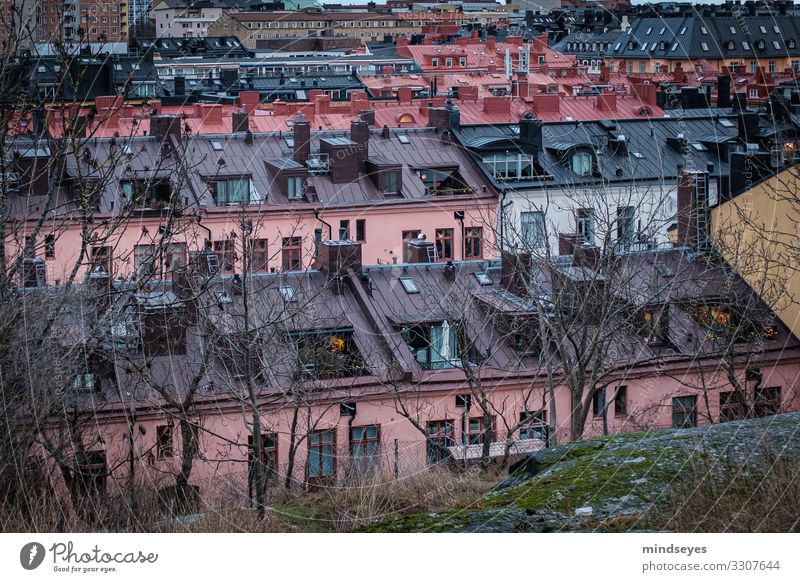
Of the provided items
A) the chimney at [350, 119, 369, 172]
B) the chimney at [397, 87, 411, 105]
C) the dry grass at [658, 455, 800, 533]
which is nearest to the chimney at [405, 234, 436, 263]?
the chimney at [350, 119, 369, 172]

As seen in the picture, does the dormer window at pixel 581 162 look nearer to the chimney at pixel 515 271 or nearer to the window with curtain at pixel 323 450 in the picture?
the chimney at pixel 515 271

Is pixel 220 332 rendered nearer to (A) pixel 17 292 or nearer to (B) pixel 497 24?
(A) pixel 17 292

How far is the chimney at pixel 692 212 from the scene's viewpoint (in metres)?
7.00

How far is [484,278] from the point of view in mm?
7691

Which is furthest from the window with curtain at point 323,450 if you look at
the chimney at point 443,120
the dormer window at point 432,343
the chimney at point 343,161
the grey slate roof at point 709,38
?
the grey slate roof at point 709,38

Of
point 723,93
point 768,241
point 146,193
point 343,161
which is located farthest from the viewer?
point 723,93

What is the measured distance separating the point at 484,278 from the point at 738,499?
5.15 meters

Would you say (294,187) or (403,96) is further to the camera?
(403,96)

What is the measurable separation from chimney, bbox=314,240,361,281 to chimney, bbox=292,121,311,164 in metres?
3.47

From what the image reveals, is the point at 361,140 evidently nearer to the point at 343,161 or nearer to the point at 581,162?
the point at 343,161

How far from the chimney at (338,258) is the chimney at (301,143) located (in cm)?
347

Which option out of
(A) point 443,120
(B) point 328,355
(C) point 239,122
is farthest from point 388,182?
(B) point 328,355

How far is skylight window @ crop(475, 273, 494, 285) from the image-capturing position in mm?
7600

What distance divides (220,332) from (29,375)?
189 cm
